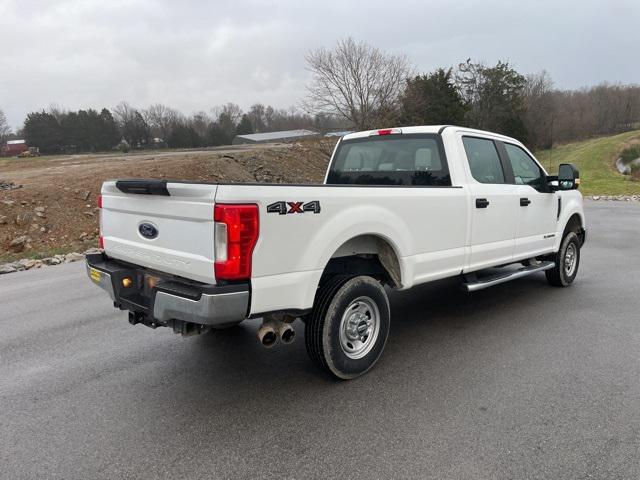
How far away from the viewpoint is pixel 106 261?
4.11m

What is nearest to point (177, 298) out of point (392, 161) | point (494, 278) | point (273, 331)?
point (273, 331)

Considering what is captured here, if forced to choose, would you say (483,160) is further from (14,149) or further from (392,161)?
(14,149)

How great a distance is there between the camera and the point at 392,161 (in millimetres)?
5098

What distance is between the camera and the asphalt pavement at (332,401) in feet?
9.08

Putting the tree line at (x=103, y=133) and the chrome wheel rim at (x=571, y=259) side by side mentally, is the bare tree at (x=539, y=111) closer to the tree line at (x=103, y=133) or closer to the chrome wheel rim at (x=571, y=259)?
the tree line at (x=103, y=133)

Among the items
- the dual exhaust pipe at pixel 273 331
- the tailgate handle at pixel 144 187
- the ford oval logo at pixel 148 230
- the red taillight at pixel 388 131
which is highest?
the red taillight at pixel 388 131

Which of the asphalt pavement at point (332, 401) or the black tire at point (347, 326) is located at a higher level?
the black tire at point (347, 326)

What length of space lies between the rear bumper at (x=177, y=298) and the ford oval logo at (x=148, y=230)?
0.97ft

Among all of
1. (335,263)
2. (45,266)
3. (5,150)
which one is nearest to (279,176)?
(45,266)

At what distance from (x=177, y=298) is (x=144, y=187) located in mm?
890

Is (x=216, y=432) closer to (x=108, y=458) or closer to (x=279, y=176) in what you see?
(x=108, y=458)

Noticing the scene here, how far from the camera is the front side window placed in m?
5.55

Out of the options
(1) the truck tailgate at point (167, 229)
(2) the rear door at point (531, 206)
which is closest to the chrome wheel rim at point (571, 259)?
(2) the rear door at point (531, 206)

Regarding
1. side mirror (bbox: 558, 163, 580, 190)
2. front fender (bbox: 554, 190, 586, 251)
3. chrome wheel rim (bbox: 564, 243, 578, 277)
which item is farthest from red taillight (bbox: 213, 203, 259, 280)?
chrome wheel rim (bbox: 564, 243, 578, 277)
